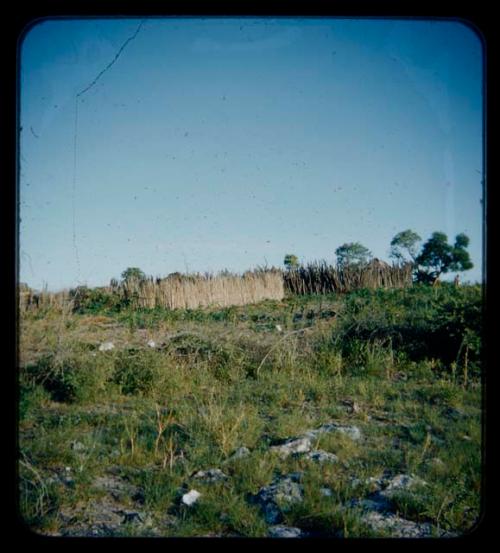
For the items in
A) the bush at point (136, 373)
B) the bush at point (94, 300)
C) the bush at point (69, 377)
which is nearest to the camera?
the bush at point (69, 377)

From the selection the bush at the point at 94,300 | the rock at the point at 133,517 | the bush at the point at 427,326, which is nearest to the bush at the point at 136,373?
the bush at the point at 94,300

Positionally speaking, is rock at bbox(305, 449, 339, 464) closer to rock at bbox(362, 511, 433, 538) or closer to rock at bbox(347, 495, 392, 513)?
rock at bbox(347, 495, 392, 513)

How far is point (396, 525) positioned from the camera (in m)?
2.45

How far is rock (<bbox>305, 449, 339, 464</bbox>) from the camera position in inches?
125

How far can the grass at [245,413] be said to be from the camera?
2.60 m

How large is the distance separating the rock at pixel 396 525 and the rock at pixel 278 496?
0.42 meters

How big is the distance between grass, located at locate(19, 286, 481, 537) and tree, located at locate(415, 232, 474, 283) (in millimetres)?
375

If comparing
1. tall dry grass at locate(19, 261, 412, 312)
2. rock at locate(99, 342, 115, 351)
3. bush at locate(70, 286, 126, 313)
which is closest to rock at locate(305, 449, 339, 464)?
rock at locate(99, 342, 115, 351)

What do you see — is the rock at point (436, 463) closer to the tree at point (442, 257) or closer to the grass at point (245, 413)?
the grass at point (245, 413)

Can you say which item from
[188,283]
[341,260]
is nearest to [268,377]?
[188,283]

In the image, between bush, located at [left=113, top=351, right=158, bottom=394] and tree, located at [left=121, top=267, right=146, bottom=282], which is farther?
tree, located at [left=121, top=267, right=146, bottom=282]

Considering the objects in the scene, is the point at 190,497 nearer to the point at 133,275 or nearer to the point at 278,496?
the point at 278,496

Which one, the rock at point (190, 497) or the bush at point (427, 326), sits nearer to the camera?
the rock at point (190, 497)

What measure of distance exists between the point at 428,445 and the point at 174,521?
1.96 m
